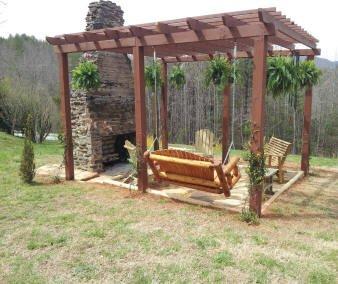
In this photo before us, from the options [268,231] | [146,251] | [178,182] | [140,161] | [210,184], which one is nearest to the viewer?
[146,251]

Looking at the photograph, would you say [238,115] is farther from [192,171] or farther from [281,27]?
[192,171]

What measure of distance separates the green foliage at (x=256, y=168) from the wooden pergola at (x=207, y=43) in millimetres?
108

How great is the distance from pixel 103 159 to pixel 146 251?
4276 millimetres

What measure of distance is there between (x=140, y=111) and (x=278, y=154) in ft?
9.40

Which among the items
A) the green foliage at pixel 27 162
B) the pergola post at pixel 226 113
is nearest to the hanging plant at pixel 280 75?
the pergola post at pixel 226 113

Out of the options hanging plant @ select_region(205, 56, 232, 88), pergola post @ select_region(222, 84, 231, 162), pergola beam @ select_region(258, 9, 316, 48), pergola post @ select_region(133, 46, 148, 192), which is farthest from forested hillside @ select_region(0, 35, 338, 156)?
pergola post @ select_region(133, 46, 148, 192)

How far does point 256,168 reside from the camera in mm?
4516

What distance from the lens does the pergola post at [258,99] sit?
172 inches

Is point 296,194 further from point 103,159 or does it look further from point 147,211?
point 103,159

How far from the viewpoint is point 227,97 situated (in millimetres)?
8188

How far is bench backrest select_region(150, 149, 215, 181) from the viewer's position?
455cm

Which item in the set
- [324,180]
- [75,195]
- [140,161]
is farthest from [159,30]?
[324,180]

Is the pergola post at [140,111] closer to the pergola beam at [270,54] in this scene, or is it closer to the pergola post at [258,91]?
the pergola post at [258,91]

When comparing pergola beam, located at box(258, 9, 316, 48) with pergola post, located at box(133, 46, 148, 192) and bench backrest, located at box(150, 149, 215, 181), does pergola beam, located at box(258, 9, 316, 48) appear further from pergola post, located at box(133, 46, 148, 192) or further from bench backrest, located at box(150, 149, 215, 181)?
pergola post, located at box(133, 46, 148, 192)
